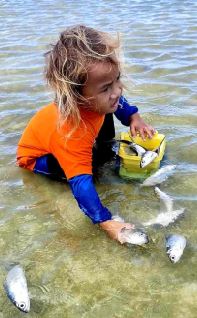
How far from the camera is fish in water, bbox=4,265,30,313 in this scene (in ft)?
8.69

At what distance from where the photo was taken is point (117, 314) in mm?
2662

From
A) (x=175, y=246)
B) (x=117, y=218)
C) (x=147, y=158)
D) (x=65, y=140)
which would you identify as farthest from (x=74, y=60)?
(x=175, y=246)

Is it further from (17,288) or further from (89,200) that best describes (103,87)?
(17,288)

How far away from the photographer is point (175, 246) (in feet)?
9.95

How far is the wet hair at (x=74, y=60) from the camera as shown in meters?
3.20

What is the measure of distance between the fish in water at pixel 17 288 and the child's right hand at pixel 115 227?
2.31 ft

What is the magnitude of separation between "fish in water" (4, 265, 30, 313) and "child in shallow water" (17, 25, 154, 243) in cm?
71

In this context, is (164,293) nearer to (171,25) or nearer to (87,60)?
(87,60)

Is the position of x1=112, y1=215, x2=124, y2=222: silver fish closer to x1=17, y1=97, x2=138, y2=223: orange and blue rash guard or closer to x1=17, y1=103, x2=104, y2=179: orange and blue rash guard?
x1=17, y1=97, x2=138, y2=223: orange and blue rash guard

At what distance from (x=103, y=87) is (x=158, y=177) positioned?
1.11 meters

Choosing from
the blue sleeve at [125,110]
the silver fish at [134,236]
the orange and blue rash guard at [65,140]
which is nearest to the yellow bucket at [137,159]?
the blue sleeve at [125,110]

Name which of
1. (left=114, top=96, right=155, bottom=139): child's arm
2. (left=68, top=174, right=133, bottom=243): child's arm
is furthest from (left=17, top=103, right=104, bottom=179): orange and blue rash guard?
(left=114, top=96, right=155, bottom=139): child's arm

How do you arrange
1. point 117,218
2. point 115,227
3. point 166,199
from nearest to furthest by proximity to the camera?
point 115,227 → point 117,218 → point 166,199

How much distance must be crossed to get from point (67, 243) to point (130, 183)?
0.99m
